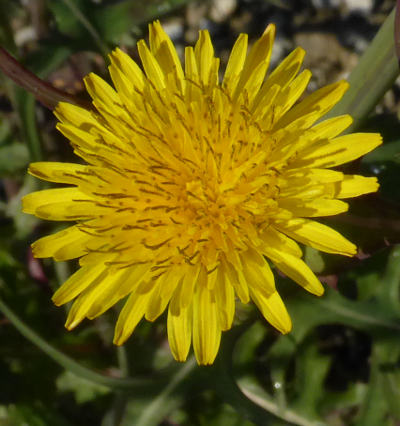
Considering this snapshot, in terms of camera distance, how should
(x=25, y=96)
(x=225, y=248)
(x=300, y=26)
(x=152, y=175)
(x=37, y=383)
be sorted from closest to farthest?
(x=225, y=248), (x=152, y=175), (x=25, y=96), (x=37, y=383), (x=300, y=26)

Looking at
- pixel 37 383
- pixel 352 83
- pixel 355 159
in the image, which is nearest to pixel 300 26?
pixel 352 83

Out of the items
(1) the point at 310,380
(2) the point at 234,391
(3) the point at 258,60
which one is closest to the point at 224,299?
(2) the point at 234,391

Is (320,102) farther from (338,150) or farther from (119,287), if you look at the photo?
(119,287)

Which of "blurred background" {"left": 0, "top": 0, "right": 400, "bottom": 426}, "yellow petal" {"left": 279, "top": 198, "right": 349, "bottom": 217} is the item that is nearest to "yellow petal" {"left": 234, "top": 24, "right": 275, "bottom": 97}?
"yellow petal" {"left": 279, "top": 198, "right": 349, "bottom": 217}

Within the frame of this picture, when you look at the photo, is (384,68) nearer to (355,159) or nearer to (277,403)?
(355,159)

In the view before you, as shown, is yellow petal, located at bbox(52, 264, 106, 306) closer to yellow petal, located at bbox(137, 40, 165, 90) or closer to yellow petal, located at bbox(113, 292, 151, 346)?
yellow petal, located at bbox(113, 292, 151, 346)
